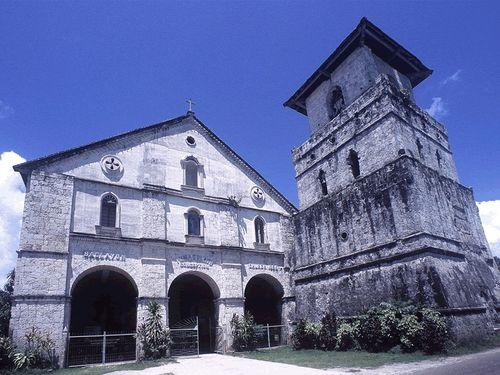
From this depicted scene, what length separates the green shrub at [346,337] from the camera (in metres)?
14.8

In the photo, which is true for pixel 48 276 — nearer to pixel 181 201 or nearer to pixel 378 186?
pixel 181 201

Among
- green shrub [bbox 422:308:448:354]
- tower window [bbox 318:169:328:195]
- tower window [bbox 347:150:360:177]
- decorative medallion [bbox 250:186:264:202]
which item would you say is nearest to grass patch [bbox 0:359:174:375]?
green shrub [bbox 422:308:448:354]

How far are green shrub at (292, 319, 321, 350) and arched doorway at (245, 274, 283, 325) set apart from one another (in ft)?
11.5

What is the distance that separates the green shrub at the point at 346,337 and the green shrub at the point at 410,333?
2502mm

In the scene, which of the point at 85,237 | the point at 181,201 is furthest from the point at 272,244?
the point at 85,237

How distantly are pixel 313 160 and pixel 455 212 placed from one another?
8681 millimetres

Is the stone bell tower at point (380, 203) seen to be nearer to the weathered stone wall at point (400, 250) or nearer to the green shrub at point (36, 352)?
the weathered stone wall at point (400, 250)

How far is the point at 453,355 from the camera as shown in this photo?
1134 centimetres

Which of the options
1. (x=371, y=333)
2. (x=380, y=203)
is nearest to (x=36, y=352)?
(x=371, y=333)

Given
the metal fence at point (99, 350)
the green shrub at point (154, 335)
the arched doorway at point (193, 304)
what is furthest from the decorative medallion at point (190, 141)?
the metal fence at point (99, 350)

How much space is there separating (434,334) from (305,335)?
6.81 m

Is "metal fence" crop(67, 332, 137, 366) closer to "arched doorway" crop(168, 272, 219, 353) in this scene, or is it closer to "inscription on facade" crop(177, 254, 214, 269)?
"arched doorway" crop(168, 272, 219, 353)

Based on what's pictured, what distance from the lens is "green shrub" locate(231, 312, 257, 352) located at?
17547 millimetres

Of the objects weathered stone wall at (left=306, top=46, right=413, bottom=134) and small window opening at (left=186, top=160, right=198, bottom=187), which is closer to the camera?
weathered stone wall at (left=306, top=46, right=413, bottom=134)
